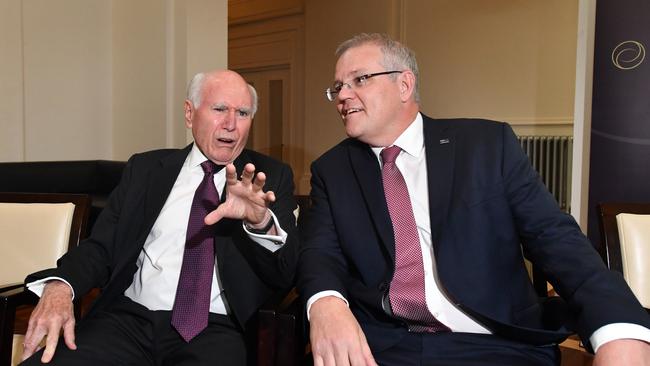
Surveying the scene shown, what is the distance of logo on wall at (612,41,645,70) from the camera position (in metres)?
3.35

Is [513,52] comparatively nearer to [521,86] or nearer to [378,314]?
[521,86]

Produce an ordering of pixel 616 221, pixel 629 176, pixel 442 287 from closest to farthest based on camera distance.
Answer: pixel 442 287
pixel 616 221
pixel 629 176

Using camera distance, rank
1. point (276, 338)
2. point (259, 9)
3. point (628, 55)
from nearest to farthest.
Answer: point (276, 338) → point (628, 55) → point (259, 9)

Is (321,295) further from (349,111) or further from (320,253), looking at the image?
(349,111)

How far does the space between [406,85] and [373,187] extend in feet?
1.24

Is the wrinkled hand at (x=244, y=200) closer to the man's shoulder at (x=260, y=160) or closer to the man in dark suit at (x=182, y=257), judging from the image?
the man in dark suit at (x=182, y=257)

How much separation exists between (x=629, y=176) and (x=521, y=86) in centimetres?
273

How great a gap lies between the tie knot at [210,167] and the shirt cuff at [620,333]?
4.23 ft

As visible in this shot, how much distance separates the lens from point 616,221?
5.78 feet

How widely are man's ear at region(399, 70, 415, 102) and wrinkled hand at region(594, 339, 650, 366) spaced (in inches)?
37.1

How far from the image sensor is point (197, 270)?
1.75 meters

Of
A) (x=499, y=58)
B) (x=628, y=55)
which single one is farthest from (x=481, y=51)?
(x=628, y=55)

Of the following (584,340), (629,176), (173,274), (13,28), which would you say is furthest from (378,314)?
(13,28)

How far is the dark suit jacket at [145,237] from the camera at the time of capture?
5.52 feet
